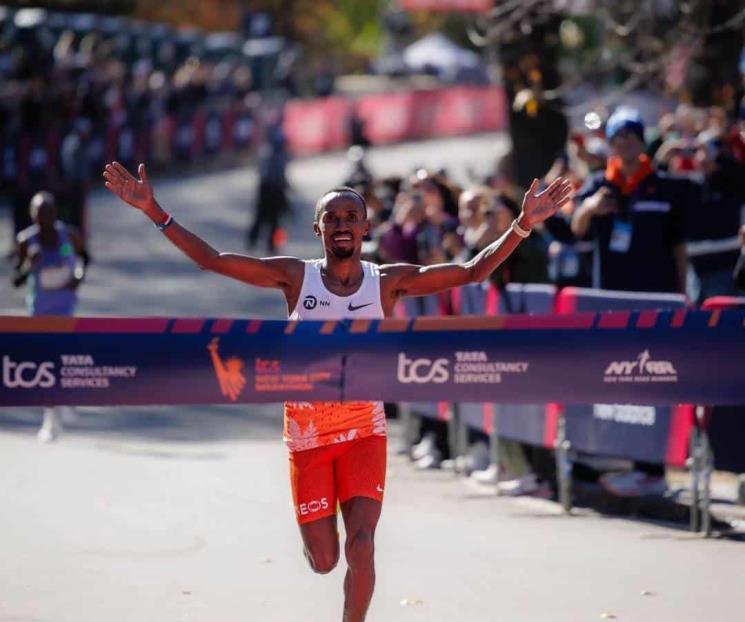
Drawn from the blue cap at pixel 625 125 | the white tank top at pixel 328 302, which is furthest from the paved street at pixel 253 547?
the blue cap at pixel 625 125

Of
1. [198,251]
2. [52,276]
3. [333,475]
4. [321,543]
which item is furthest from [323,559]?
[52,276]

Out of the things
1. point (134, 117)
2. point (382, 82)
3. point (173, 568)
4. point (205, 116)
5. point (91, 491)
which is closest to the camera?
point (173, 568)

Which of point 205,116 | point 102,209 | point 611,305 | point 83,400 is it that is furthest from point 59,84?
point 83,400

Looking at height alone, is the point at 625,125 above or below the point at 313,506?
above

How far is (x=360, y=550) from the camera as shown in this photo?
8016mm

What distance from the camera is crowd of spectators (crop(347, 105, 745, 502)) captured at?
12.3 meters

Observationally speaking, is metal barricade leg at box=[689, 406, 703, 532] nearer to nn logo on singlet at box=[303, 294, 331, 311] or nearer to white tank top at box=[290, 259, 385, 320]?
white tank top at box=[290, 259, 385, 320]

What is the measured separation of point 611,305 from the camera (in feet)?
39.2

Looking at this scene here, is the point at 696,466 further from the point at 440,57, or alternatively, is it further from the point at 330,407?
the point at 440,57

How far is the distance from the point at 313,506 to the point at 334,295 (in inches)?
34.6

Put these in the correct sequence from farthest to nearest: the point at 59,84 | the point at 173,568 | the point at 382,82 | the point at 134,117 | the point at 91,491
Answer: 1. the point at 382,82
2. the point at 134,117
3. the point at 59,84
4. the point at 91,491
5. the point at 173,568

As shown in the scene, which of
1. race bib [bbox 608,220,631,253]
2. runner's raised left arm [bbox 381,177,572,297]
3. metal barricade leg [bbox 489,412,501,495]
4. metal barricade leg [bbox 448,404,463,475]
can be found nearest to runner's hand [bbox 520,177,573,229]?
A: runner's raised left arm [bbox 381,177,572,297]

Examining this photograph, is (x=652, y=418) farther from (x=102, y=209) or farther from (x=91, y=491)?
(x=102, y=209)

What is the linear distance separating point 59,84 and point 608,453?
24175mm
